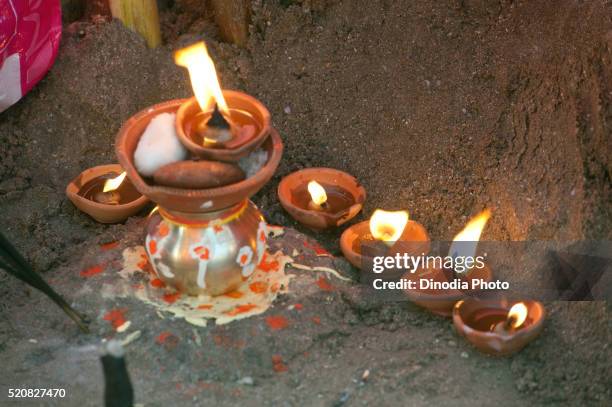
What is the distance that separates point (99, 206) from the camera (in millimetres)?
2621

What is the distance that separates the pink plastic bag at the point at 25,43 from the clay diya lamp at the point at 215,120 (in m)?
0.69

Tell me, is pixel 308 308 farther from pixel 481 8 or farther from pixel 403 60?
pixel 481 8

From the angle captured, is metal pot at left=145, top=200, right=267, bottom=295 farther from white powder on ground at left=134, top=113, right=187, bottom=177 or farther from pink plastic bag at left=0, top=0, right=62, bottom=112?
pink plastic bag at left=0, top=0, right=62, bottom=112

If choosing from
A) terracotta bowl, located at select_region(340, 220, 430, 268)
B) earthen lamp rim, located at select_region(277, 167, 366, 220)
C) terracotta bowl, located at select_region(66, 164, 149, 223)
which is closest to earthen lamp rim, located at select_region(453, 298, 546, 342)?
terracotta bowl, located at select_region(340, 220, 430, 268)

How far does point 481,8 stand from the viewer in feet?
8.72

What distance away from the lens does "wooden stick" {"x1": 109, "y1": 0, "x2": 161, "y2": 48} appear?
2.90 meters

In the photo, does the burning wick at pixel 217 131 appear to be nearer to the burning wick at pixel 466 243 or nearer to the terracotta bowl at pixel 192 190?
the terracotta bowl at pixel 192 190

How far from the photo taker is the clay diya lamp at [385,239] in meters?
2.49

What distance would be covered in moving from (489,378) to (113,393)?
42.0 inches

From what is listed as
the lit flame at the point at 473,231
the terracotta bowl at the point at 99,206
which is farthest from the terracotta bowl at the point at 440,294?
the terracotta bowl at the point at 99,206

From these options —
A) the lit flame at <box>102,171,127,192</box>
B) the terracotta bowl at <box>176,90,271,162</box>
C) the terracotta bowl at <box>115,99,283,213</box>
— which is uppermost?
the terracotta bowl at <box>176,90,271,162</box>

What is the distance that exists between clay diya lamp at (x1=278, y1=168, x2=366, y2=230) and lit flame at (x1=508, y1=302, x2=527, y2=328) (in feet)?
2.28

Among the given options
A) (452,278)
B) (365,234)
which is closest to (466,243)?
(452,278)

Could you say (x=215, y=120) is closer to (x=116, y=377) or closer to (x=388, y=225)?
(x=388, y=225)
